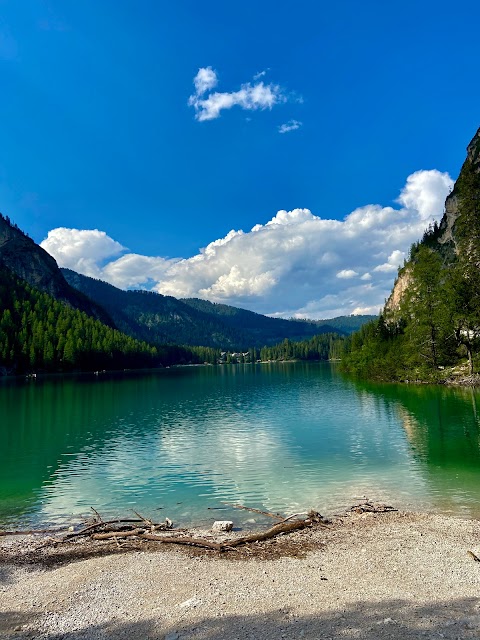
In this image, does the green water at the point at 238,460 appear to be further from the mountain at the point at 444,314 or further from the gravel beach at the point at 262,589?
the mountain at the point at 444,314

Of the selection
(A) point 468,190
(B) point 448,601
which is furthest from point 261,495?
(A) point 468,190

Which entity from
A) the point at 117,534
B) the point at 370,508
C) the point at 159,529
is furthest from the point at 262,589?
the point at 370,508

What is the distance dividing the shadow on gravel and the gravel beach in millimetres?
25

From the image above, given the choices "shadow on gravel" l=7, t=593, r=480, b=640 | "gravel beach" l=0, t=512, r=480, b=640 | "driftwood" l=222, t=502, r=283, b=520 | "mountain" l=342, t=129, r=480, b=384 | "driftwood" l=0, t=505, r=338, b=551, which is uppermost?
"mountain" l=342, t=129, r=480, b=384

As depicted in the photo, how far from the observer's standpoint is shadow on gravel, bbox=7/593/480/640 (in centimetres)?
935

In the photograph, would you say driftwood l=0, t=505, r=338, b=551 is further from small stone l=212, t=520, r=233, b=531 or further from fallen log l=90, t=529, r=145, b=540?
small stone l=212, t=520, r=233, b=531

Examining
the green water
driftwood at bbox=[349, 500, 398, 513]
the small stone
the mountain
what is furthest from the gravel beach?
the mountain

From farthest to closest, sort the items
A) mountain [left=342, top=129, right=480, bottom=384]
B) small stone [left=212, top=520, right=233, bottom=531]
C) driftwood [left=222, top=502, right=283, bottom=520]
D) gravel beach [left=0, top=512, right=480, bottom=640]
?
mountain [left=342, top=129, right=480, bottom=384] → driftwood [left=222, top=502, right=283, bottom=520] → small stone [left=212, top=520, right=233, bottom=531] → gravel beach [left=0, top=512, right=480, bottom=640]

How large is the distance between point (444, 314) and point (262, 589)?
3120 inches

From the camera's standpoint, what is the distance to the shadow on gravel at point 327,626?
935 centimetres

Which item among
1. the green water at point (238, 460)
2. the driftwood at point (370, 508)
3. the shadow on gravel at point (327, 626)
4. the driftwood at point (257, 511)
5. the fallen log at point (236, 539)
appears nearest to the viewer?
the shadow on gravel at point (327, 626)

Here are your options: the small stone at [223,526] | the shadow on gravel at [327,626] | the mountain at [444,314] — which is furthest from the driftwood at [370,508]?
the mountain at [444,314]

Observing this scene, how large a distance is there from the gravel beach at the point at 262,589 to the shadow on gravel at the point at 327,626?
0.03 meters

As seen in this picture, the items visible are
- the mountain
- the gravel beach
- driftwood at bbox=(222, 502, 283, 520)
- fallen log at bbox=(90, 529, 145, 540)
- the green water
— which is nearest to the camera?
the gravel beach
